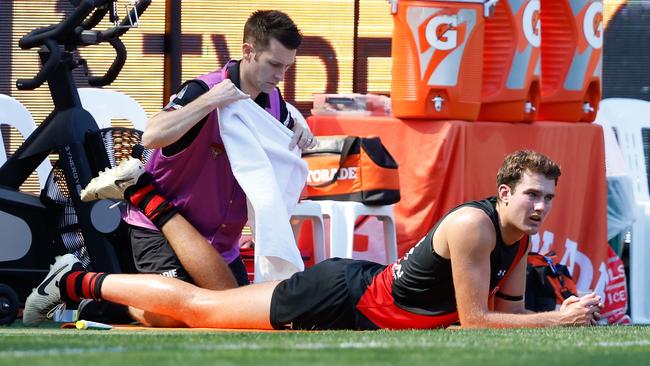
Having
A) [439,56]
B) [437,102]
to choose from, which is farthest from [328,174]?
[439,56]

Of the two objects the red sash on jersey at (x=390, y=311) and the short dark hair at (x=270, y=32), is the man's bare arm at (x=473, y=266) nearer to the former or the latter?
the red sash on jersey at (x=390, y=311)

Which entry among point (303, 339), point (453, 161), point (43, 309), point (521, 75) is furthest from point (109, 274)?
point (521, 75)

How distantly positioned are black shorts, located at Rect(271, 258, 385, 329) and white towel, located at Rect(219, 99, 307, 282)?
410mm

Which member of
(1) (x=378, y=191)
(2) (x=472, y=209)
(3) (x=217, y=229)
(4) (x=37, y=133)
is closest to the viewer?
(2) (x=472, y=209)

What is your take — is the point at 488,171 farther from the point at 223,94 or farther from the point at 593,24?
the point at 223,94

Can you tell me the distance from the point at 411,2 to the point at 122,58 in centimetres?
168

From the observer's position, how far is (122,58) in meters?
7.09

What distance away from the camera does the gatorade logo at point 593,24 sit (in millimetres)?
8695

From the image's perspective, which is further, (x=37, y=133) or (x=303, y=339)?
(x=37, y=133)

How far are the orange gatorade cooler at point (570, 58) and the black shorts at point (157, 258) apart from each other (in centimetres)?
277

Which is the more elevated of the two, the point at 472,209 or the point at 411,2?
the point at 411,2

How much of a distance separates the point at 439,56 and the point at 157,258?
7.19 ft

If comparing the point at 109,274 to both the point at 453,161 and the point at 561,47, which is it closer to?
the point at 453,161

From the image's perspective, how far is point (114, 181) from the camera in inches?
252
